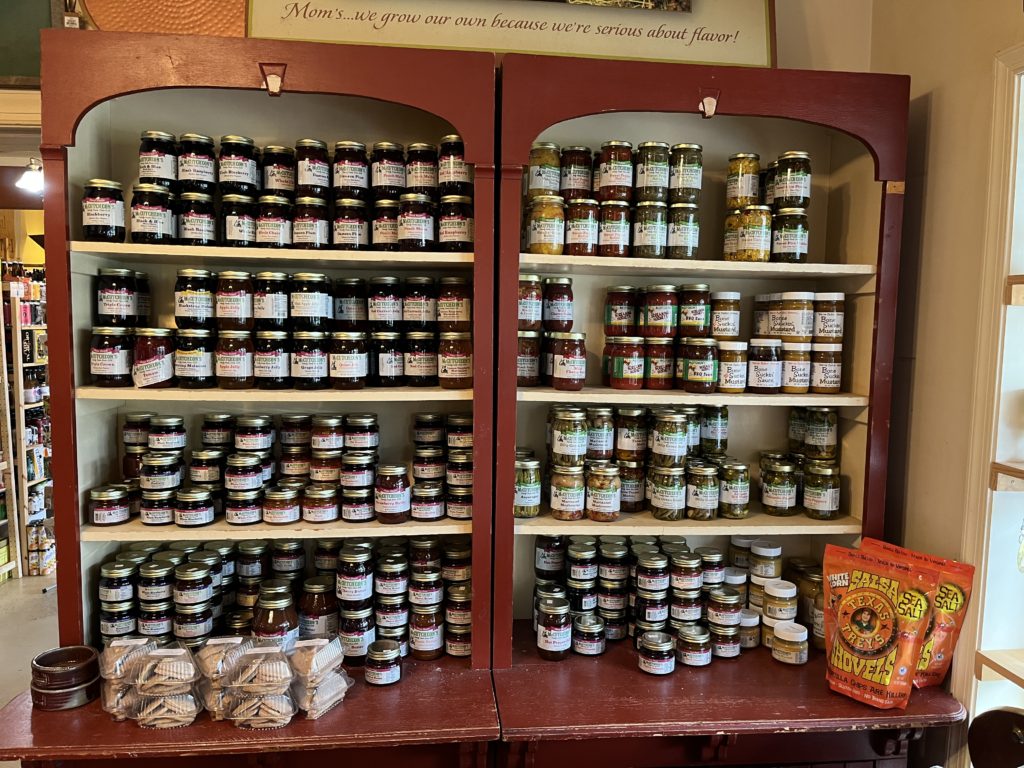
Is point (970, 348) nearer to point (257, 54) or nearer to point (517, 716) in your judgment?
point (517, 716)

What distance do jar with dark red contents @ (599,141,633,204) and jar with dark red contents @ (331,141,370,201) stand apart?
2.05 ft

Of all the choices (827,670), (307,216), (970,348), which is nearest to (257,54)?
(307,216)

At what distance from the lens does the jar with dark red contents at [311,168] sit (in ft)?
5.78

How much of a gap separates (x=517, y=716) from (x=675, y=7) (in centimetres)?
188

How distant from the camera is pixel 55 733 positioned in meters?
1.50

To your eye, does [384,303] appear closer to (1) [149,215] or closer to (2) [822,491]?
(1) [149,215]

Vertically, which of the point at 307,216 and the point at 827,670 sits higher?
the point at 307,216

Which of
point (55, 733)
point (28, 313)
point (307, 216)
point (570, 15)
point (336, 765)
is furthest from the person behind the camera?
point (28, 313)

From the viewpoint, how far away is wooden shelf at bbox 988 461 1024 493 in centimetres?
154

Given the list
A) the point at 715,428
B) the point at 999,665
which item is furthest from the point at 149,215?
the point at 999,665

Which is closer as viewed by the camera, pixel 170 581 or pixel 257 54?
pixel 257 54

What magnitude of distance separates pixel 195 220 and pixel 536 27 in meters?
1.04

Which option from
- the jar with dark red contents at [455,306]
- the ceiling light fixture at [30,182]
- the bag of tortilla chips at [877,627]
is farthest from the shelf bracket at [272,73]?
the ceiling light fixture at [30,182]

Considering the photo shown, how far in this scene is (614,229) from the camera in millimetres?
1806
